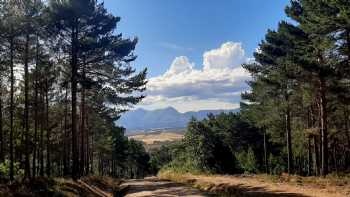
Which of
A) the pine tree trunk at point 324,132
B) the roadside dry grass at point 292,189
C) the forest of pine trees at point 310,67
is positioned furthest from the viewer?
the pine tree trunk at point 324,132

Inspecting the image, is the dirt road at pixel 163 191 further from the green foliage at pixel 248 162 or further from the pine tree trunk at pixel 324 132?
the green foliage at pixel 248 162

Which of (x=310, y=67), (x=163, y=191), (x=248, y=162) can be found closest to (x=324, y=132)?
(x=310, y=67)

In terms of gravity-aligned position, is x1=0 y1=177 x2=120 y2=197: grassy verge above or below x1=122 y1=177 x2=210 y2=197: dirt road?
above

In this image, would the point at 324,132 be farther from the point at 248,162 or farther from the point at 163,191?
the point at 248,162

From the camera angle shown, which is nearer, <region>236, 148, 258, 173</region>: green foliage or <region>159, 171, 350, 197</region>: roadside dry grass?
<region>159, 171, 350, 197</region>: roadside dry grass

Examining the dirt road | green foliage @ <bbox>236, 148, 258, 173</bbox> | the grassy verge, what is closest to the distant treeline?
green foliage @ <bbox>236, 148, 258, 173</bbox>

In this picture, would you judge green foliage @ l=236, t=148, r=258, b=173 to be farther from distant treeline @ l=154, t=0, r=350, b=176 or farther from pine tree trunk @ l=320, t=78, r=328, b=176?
pine tree trunk @ l=320, t=78, r=328, b=176

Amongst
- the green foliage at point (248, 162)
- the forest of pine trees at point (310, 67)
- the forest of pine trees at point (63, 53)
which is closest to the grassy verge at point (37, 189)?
the forest of pine trees at point (63, 53)

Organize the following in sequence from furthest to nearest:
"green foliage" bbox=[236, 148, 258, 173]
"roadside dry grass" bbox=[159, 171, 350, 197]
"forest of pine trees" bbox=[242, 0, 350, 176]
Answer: "green foliage" bbox=[236, 148, 258, 173]
"forest of pine trees" bbox=[242, 0, 350, 176]
"roadside dry grass" bbox=[159, 171, 350, 197]

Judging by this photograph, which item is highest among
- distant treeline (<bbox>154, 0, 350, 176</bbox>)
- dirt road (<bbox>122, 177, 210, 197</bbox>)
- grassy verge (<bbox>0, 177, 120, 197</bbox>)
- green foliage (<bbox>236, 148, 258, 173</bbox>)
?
distant treeline (<bbox>154, 0, 350, 176</bbox>)

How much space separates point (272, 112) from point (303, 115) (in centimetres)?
442

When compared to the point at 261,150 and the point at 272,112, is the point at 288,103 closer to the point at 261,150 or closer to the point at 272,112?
the point at 272,112

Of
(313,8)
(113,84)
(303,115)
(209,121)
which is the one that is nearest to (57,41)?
(113,84)

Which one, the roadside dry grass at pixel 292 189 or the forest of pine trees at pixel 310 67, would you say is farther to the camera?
the forest of pine trees at pixel 310 67
